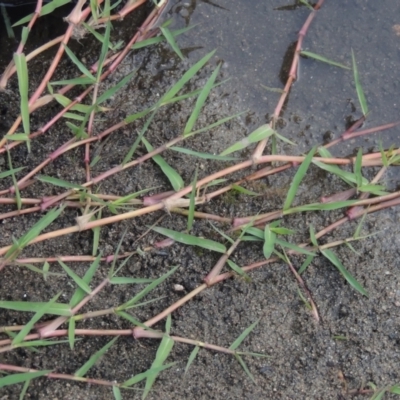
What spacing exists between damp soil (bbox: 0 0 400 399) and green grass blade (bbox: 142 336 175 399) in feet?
0.20

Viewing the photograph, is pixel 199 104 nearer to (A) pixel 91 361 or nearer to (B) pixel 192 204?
(B) pixel 192 204

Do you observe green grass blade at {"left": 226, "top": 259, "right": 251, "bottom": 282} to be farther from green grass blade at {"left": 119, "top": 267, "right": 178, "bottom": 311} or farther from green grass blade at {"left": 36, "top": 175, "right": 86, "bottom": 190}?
green grass blade at {"left": 36, "top": 175, "right": 86, "bottom": 190}

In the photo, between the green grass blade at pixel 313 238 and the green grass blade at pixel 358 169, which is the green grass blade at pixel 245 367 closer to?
the green grass blade at pixel 313 238

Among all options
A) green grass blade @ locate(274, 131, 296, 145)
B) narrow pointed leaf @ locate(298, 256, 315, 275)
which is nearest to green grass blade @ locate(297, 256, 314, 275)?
narrow pointed leaf @ locate(298, 256, 315, 275)

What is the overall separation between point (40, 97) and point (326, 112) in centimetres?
92

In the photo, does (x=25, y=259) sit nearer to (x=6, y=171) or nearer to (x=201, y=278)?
(x=6, y=171)

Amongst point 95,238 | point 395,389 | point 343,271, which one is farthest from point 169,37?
point 395,389

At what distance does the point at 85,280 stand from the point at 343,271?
750mm

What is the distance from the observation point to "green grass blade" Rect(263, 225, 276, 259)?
1711 millimetres

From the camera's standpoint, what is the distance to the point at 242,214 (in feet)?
6.00

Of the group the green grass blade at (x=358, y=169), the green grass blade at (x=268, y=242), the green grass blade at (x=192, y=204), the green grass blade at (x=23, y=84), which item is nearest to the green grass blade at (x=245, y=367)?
the green grass blade at (x=268, y=242)

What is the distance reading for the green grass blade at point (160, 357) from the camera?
1.64m

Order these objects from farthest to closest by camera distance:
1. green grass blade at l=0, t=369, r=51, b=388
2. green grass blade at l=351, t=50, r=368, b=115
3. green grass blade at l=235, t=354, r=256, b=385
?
green grass blade at l=351, t=50, r=368, b=115, green grass blade at l=235, t=354, r=256, b=385, green grass blade at l=0, t=369, r=51, b=388

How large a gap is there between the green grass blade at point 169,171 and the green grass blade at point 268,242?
29 cm
